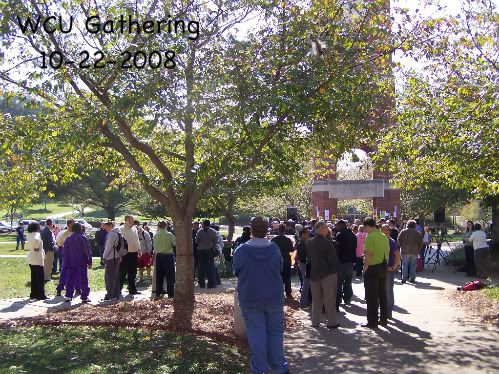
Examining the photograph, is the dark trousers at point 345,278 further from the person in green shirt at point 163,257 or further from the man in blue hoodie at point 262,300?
→ the man in blue hoodie at point 262,300

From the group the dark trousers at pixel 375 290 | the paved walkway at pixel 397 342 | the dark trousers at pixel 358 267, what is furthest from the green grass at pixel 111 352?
the dark trousers at pixel 358 267

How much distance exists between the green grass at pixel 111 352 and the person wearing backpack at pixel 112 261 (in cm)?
366

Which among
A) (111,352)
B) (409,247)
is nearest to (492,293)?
(409,247)

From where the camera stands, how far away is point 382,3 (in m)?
10.7

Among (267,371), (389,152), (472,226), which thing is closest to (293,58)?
(389,152)

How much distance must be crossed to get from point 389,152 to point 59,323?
24.7 feet

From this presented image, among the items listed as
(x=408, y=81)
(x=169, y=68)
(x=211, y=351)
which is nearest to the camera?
(x=211, y=351)

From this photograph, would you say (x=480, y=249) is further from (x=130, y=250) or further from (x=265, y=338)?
(x=265, y=338)

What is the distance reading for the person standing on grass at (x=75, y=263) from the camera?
13523 mm

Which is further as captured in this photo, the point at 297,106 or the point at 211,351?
the point at 297,106

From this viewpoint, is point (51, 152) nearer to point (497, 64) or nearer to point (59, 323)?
point (59, 323)

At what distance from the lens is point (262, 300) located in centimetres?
702

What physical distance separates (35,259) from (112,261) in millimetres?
1675

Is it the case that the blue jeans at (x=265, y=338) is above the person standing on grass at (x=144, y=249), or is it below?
below
